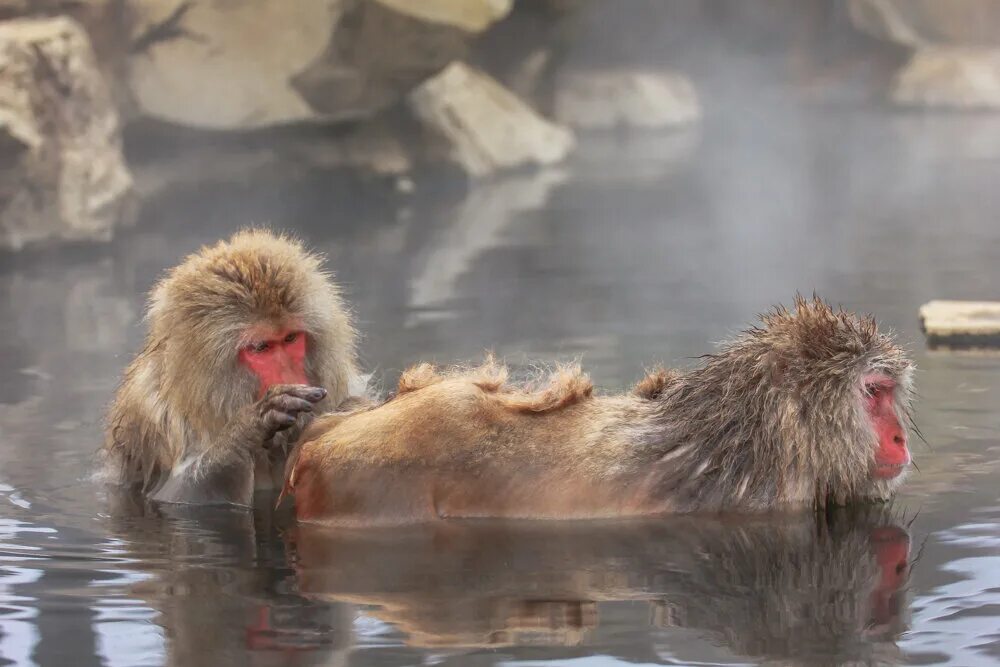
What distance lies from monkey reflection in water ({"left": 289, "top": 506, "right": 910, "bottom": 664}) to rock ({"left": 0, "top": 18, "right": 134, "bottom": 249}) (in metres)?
6.11

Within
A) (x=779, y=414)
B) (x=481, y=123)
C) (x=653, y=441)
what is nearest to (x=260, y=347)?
(x=653, y=441)

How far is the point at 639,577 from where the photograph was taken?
3.76 m

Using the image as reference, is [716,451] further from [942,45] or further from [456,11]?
[942,45]

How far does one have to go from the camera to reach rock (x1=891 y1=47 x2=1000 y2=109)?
19188 millimetres

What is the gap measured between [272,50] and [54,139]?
8.58ft

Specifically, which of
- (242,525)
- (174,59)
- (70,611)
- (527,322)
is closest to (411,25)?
(174,59)

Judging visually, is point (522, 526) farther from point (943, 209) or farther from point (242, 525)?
point (943, 209)

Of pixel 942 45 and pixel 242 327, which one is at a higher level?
pixel 942 45

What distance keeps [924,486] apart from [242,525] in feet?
6.26

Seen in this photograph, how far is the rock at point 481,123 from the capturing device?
14453 millimetres

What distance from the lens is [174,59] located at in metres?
12.0

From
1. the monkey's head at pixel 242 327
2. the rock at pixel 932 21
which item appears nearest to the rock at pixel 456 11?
the monkey's head at pixel 242 327

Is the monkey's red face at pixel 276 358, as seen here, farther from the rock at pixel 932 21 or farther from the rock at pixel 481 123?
the rock at pixel 932 21

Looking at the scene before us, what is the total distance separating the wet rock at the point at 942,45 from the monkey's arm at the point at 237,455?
16170mm
